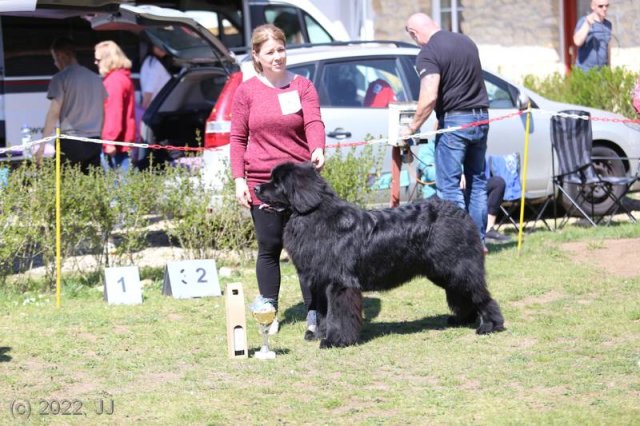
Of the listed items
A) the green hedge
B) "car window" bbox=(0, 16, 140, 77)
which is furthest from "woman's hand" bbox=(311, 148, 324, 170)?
the green hedge

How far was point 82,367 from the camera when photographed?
21.6 feet

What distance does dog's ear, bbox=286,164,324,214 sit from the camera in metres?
6.64

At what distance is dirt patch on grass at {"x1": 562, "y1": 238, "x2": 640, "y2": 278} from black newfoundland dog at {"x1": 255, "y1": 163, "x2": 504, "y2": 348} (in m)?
2.24

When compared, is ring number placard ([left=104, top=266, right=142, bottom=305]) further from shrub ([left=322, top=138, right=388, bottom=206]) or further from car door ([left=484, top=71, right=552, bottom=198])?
car door ([left=484, top=71, right=552, bottom=198])

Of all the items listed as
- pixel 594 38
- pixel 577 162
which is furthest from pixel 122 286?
pixel 594 38

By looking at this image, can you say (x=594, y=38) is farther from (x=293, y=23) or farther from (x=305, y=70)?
(x=305, y=70)

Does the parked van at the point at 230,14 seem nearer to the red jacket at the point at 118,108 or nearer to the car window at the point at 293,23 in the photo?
the car window at the point at 293,23

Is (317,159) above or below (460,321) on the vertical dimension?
above

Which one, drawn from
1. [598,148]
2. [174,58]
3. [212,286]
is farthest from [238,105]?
[174,58]

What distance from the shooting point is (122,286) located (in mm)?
8562

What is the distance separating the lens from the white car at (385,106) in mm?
10445

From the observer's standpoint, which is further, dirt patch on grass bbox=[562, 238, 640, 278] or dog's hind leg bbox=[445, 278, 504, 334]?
dirt patch on grass bbox=[562, 238, 640, 278]

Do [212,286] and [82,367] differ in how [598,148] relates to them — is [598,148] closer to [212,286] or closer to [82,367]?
[212,286]

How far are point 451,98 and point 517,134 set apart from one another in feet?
8.46
